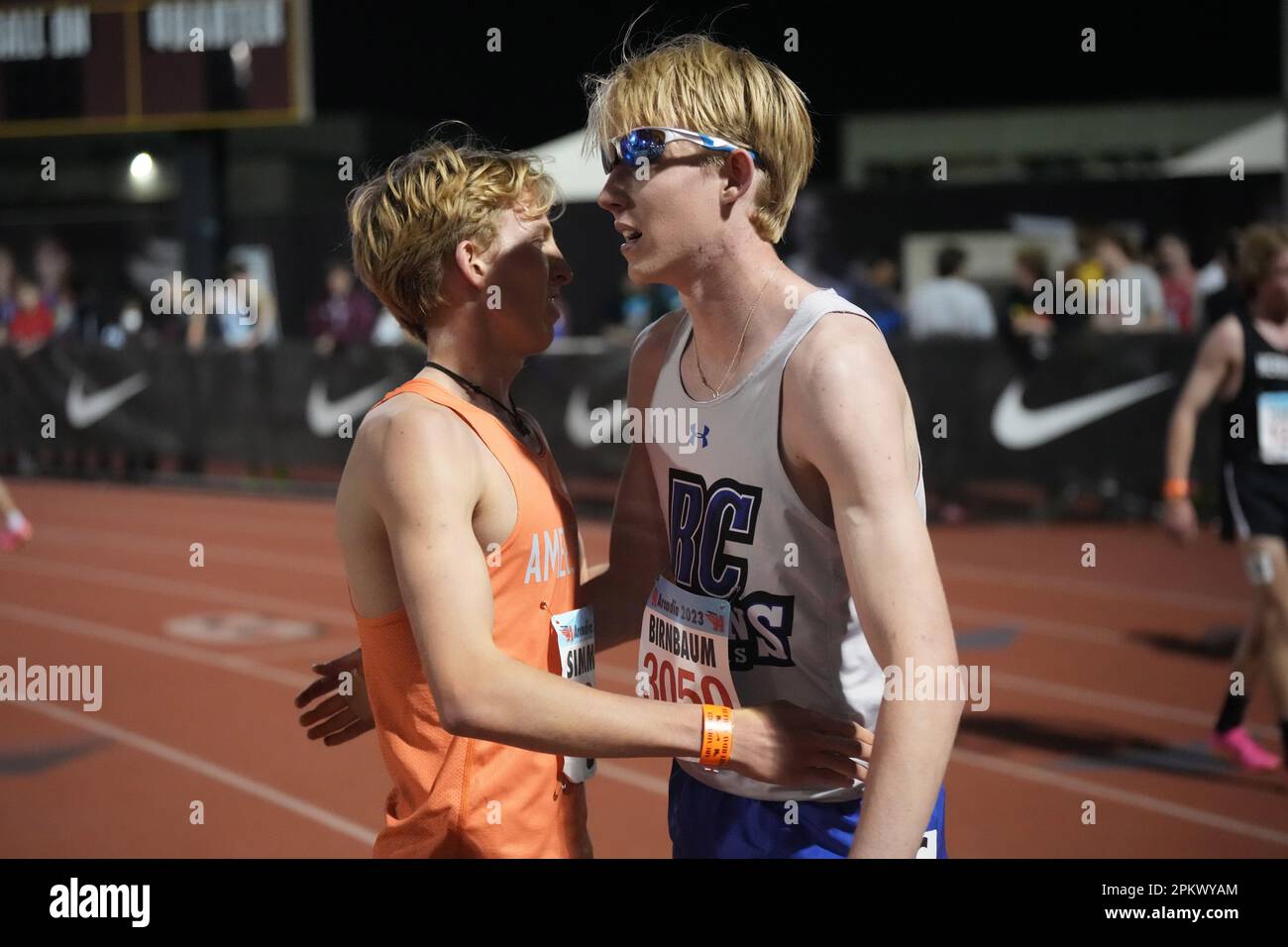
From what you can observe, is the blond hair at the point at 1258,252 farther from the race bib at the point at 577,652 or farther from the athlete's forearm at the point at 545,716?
the athlete's forearm at the point at 545,716

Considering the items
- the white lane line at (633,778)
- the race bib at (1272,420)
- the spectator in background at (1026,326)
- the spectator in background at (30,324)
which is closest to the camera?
the white lane line at (633,778)

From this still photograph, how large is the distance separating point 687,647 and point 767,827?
1.05ft

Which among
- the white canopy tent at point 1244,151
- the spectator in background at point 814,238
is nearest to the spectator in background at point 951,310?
the spectator in background at point 814,238

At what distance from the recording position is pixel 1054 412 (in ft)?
35.3

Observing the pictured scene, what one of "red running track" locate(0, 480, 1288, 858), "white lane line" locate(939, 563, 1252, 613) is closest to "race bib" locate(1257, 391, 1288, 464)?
"red running track" locate(0, 480, 1288, 858)

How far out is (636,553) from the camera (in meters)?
2.51

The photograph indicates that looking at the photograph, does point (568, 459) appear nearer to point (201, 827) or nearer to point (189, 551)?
point (189, 551)

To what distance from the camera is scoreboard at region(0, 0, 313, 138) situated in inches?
576

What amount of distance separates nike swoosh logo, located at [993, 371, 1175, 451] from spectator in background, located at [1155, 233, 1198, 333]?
1.97 metres

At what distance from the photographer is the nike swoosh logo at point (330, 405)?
12727mm

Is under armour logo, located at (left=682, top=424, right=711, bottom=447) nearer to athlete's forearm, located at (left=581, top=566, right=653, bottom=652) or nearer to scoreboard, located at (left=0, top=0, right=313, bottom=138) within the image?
athlete's forearm, located at (left=581, top=566, right=653, bottom=652)

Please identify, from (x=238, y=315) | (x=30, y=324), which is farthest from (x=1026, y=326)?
(x=30, y=324)

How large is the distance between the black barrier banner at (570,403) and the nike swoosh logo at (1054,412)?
11mm
